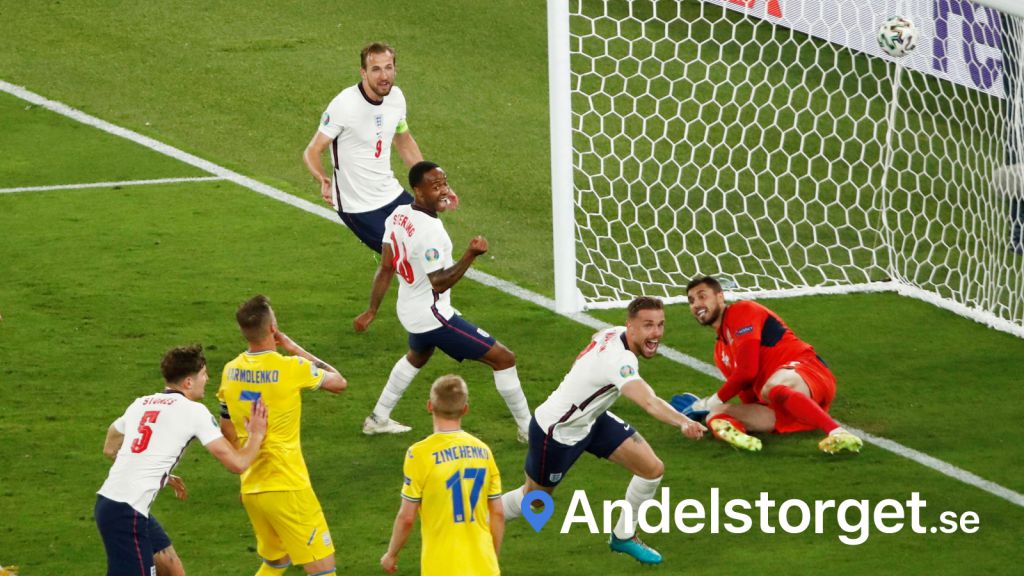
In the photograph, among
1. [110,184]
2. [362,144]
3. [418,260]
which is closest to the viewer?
[418,260]

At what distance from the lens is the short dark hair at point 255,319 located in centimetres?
779

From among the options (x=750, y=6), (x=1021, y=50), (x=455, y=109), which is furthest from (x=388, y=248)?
(x=455, y=109)

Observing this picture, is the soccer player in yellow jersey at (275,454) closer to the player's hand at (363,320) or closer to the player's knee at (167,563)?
the player's knee at (167,563)

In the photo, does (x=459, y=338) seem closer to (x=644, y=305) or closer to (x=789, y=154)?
(x=644, y=305)

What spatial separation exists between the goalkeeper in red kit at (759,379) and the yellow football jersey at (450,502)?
10.2 ft

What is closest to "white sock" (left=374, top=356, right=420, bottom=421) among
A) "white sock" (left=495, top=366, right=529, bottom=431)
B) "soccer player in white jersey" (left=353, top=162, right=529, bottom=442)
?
"soccer player in white jersey" (left=353, top=162, right=529, bottom=442)

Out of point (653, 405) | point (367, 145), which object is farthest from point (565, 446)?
point (367, 145)

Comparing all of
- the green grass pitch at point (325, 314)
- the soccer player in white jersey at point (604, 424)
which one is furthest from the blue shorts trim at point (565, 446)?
the green grass pitch at point (325, 314)

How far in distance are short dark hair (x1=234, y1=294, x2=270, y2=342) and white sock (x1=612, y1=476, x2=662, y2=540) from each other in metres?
2.09

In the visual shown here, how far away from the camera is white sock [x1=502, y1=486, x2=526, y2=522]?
8719mm

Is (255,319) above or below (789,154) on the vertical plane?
below

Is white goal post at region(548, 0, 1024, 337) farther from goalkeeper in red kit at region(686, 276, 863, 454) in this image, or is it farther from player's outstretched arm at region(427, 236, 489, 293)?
player's outstretched arm at region(427, 236, 489, 293)

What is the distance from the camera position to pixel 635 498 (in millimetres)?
8617

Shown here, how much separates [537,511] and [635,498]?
546 mm
